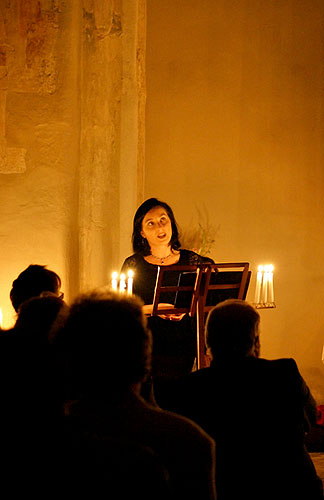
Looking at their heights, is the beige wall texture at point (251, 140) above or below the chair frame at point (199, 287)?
above

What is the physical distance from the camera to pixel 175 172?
21.6 feet

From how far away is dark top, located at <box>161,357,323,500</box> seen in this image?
2.41 m

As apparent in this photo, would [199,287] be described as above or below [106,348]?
below

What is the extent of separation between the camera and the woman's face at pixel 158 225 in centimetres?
519

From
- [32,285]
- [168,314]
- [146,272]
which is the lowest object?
[168,314]

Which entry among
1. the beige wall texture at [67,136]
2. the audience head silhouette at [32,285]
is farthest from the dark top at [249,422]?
the beige wall texture at [67,136]

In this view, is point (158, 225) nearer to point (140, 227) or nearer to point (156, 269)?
point (140, 227)

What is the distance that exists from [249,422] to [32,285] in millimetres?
1295

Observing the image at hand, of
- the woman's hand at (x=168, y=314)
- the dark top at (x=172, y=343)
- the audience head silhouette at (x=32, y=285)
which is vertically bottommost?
the dark top at (x=172, y=343)

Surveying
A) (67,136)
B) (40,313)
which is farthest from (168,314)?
(40,313)

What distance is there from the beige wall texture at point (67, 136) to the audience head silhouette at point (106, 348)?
3801 mm

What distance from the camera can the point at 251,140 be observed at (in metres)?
6.77

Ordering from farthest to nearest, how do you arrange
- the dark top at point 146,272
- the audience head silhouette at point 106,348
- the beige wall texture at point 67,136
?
the beige wall texture at point 67,136 < the dark top at point 146,272 < the audience head silhouette at point 106,348

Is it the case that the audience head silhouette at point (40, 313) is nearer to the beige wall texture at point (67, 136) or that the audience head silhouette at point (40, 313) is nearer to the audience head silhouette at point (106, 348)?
the audience head silhouette at point (106, 348)
